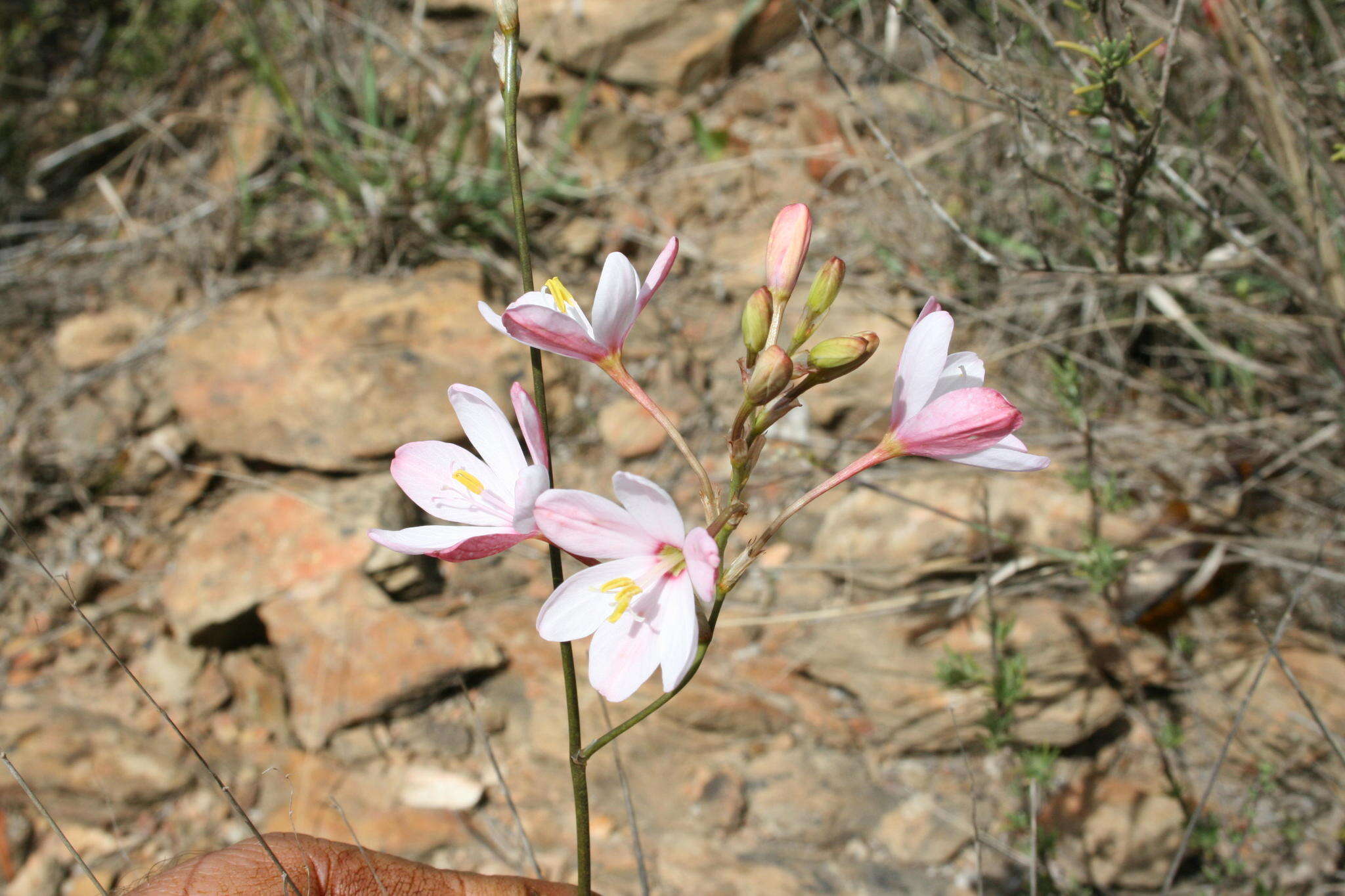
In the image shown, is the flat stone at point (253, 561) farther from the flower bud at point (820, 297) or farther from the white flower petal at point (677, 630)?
the flower bud at point (820, 297)

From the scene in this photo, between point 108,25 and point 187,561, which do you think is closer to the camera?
point 187,561

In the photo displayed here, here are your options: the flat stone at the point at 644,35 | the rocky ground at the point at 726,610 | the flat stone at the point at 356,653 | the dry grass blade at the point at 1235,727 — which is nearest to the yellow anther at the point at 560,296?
the rocky ground at the point at 726,610

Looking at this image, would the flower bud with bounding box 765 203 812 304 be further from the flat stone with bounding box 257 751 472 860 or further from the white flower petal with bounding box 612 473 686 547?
the flat stone with bounding box 257 751 472 860

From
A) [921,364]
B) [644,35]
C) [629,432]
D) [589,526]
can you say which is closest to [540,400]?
[589,526]

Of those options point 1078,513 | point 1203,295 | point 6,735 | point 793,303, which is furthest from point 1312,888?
point 6,735

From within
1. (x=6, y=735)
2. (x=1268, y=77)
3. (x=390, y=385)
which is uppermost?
(x=1268, y=77)

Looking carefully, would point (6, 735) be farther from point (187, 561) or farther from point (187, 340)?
point (187, 340)

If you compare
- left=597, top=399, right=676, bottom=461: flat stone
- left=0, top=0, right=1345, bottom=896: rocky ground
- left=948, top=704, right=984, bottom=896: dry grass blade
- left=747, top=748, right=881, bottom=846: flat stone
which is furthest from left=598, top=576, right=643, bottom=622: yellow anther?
left=597, top=399, right=676, bottom=461: flat stone

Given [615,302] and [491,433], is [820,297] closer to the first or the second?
[615,302]
